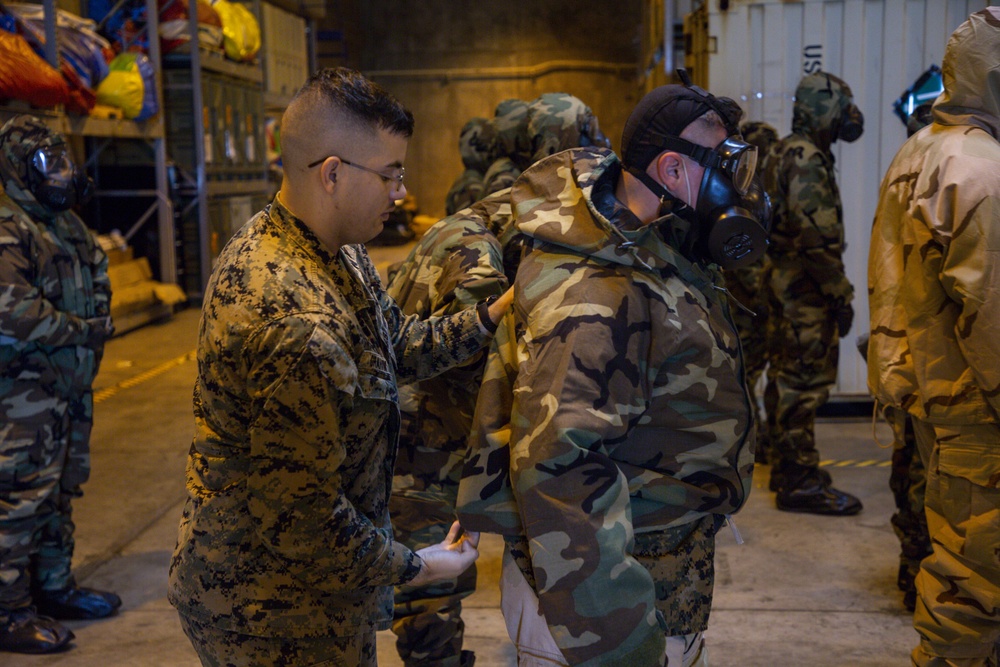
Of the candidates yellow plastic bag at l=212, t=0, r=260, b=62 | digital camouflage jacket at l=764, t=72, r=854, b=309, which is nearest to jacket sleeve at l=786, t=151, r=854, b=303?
digital camouflage jacket at l=764, t=72, r=854, b=309

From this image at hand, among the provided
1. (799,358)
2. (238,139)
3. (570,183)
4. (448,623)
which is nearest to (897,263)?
(570,183)

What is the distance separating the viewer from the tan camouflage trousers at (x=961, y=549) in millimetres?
2754

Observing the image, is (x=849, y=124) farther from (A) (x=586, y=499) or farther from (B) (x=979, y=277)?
(A) (x=586, y=499)

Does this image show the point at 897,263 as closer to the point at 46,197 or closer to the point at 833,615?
the point at 833,615

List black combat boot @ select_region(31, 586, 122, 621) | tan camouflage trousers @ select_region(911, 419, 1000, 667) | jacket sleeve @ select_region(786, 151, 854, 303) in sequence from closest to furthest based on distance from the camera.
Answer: tan camouflage trousers @ select_region(911, 419, 1000, 667), black combat boot @ select_region(31, 586, 122, 621), jacket sleeve @ select_region(786, 151, 854, 303)

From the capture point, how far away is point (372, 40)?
21.5 metres

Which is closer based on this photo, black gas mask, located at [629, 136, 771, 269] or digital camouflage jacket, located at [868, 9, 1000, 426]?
black gas mask, located at [629, 136, 771, 269]

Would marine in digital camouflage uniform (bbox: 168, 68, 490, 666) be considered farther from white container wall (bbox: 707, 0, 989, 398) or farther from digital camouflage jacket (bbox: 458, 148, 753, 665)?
white container wall (bbox: 707, 0, 989, 398)

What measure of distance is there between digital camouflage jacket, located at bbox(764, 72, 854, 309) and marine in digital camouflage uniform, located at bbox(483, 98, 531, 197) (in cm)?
150

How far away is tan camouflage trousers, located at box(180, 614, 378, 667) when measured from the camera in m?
1.87

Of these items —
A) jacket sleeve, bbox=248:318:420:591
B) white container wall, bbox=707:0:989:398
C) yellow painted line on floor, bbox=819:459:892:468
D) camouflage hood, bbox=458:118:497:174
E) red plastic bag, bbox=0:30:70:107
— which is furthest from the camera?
red plastic bag, bbox=0:30:70:107

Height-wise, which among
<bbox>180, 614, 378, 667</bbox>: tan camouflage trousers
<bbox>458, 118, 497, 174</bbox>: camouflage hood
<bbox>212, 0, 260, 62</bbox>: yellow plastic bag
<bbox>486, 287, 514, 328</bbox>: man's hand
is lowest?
<bbox>180, 614, 378, 667</bbox>: tan camouflage trousers

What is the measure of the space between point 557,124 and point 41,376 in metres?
2.15

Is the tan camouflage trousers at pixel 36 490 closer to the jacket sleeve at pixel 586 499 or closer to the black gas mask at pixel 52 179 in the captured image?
the black gas mask at pixel 52 179
